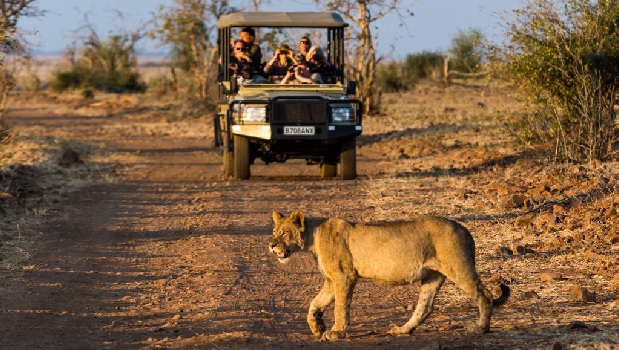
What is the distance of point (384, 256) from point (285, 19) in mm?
9545

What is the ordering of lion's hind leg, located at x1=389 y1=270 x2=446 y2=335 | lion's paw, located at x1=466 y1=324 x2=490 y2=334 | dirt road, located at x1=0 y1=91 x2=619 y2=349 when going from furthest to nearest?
dirt road, located at x1=0 y1=91 x2=619 y2=349 < lion's hind leg, located at x1=389 y1=270 x2=446 y2=335 < lion's paw, located at x1=466 y1=324 x2=490 y2=334

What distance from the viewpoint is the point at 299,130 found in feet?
49.7

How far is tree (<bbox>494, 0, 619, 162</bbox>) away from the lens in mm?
15031

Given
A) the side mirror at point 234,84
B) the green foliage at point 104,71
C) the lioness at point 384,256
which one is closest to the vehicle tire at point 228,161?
the side mirror at point 234,84

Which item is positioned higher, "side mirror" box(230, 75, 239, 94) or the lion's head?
"side mirror" box(230, 75, 239, 94)

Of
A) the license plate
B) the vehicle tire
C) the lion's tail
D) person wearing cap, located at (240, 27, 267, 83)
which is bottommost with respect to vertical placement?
the vehicle tire

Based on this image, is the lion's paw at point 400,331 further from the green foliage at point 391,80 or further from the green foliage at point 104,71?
the green foliage at point 104,71

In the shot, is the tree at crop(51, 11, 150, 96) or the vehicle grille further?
the tree at crop(51, 11, 150, 96)

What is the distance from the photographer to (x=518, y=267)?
31.1 ft

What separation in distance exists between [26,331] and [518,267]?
418 cm

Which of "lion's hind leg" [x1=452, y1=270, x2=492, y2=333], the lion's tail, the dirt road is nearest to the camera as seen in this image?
"lion's hind leg" [x1=452, y1=270, x2=492, y2=333]

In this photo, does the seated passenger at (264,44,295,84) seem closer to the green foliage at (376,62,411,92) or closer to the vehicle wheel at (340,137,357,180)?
the vehicle wheel at (340,137,357,180)

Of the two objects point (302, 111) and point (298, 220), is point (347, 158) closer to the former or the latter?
point (302, 111)

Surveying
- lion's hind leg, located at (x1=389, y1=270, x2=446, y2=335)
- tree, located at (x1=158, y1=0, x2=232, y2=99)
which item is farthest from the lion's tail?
tree, located at (x1=158, y1=0, x2=232, y2=99)
